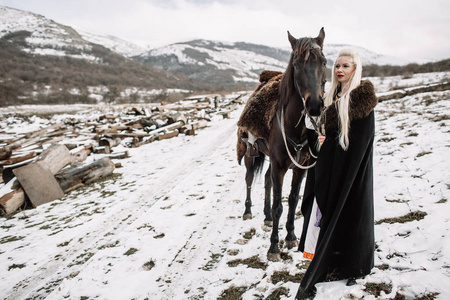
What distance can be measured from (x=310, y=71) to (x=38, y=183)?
6382 mm

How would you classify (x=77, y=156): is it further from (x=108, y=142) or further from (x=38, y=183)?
(x=38, y=183)

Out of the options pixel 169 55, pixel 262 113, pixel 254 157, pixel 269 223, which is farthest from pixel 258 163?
pixel 169 55

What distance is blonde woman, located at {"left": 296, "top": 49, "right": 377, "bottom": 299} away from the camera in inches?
72.4

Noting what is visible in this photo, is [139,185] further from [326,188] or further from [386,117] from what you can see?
[386,117]

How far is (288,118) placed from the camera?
2686 millimetres

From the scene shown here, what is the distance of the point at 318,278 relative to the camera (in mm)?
2096

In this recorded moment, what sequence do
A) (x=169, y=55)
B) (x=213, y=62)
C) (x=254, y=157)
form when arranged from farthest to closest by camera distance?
(x=169, y=55), (x=213, y=62), (x=254, y=157)

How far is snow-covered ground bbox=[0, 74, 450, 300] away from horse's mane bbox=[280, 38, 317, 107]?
201 cm

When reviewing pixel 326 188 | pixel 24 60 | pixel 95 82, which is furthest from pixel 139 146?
pixel 24 60

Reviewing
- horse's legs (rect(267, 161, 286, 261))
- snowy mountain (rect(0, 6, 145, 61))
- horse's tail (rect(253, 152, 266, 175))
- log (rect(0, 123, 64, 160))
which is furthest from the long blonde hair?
snowy mountain (rect(0, 6, 145, 61))

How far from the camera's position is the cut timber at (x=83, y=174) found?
5.97 metres

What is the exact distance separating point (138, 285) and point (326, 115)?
286 centimetres

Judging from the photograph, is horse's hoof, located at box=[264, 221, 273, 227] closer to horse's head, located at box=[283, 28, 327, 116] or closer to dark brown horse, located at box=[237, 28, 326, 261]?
dark brown horse, located at box=[237, 28, 326, 261]

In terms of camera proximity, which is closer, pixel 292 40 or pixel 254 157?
pixel 292 40
